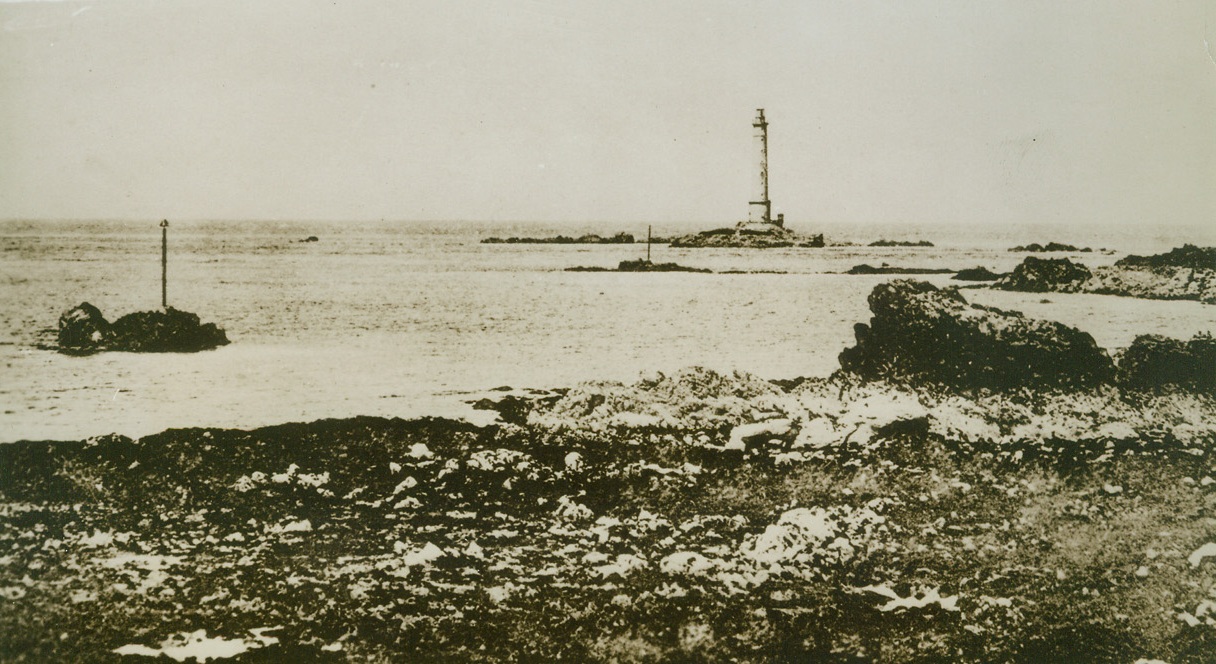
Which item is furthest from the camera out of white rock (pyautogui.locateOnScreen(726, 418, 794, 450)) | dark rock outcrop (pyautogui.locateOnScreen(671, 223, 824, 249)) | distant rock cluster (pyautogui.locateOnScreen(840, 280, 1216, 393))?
dark rock outcrop (pyautogui.locateOnScreen(671, 223, 824, 249))

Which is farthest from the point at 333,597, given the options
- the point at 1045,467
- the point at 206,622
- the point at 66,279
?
the point at 66,279

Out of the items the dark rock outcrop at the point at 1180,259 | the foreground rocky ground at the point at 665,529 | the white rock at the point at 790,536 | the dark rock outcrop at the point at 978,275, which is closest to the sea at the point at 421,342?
the dark rock outcrop at the point at 1180,259

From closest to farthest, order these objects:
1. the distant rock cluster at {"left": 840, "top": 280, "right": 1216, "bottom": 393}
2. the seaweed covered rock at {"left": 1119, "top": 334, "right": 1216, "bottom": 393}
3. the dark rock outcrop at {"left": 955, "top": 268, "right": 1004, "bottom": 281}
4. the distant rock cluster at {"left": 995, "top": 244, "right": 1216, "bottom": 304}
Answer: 1. the seaweed covered rock at {"left": 1119, "top": 334, "right": 1216, "bottom": 393}
2. the distant rock cluster at {"left": 840, "top": 280, "right": 1216, "bottom": 393}
3. the distant rock cluster at {"left": 995, "top": 244, "right": 1216, "bottom": 304}
4. the dark rock outcrop at {"left": 955, "top": 268, "right": 1004, "bottom": 281}

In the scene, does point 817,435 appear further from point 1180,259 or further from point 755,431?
point 1180,259

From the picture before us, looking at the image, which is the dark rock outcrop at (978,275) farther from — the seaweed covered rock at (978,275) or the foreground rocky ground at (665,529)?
the foreground rocky ground at (665,529)

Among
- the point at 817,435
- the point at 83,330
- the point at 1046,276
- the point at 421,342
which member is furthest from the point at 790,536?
the point at 1046,276

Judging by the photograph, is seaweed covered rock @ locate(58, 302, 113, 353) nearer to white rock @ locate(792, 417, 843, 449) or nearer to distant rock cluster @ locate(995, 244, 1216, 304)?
white rock @ locate(792, 417, 843, 449)

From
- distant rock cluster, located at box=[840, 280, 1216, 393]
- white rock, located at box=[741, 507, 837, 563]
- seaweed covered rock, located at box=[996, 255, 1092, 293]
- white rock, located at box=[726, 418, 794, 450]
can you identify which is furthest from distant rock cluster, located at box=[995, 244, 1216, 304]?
white rock, located at box=[741, 507, 837, 563]
